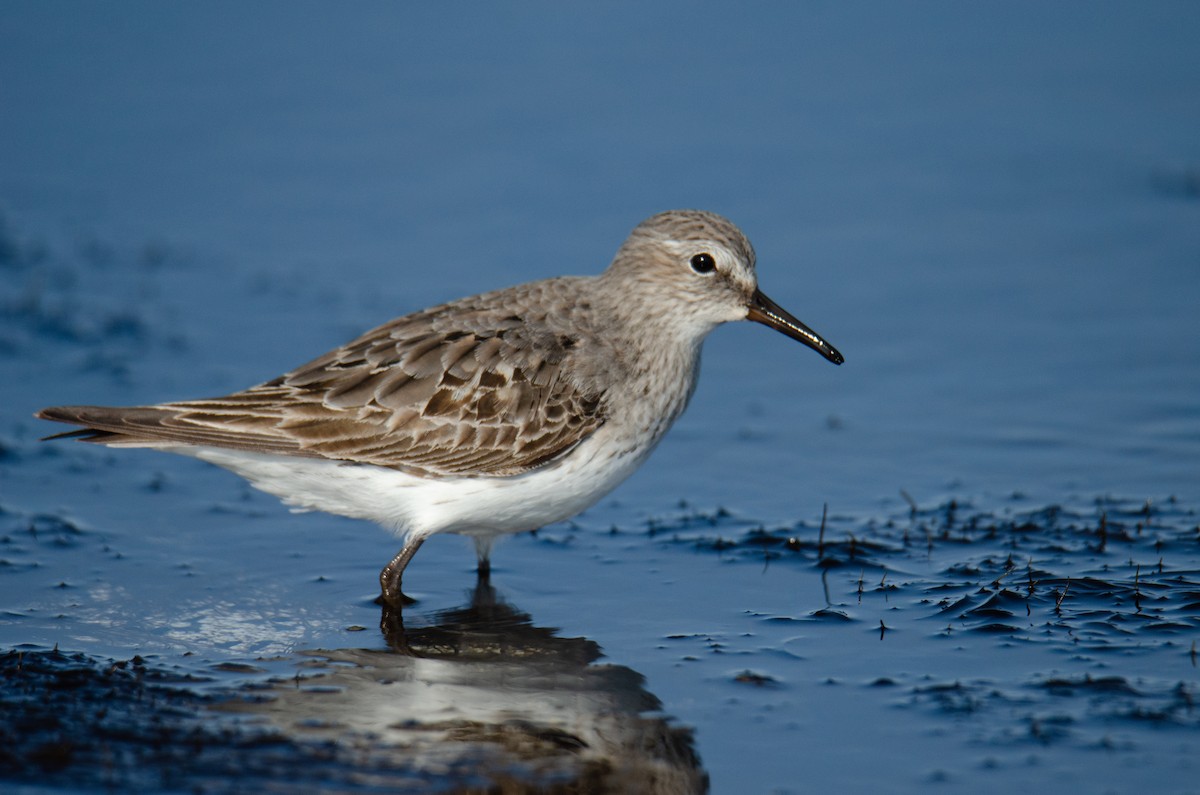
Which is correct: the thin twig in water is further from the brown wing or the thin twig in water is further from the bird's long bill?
the brown wing

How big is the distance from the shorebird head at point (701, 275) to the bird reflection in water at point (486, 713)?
2.16m

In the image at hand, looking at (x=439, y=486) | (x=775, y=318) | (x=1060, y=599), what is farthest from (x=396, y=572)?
(x=1060, y=599)

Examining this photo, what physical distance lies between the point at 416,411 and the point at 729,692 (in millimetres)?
2467

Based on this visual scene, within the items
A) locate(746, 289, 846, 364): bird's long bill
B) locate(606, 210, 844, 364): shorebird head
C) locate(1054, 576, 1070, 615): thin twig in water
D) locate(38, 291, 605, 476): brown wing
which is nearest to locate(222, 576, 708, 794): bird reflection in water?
locate(38, 291, 605, 476): brown wing

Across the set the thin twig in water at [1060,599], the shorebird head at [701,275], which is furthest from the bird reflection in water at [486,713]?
the thin twig in water at [1060,599]

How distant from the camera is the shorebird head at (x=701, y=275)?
9305 millimetres

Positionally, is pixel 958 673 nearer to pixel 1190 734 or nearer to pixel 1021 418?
pixel 1190 734

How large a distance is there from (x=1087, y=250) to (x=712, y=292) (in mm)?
5987

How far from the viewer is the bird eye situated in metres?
9.32

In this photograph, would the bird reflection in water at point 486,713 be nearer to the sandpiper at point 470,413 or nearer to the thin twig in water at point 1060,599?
the sandpiper at point 470,413

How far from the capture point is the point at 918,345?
41.6 feet

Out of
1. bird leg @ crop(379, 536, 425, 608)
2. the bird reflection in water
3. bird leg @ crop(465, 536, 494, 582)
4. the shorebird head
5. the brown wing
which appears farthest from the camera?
bird leg @ crop(465, 536, 494, 582)

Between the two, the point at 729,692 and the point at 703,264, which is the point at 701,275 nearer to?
the point at 703,264

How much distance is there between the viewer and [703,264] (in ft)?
30.6
